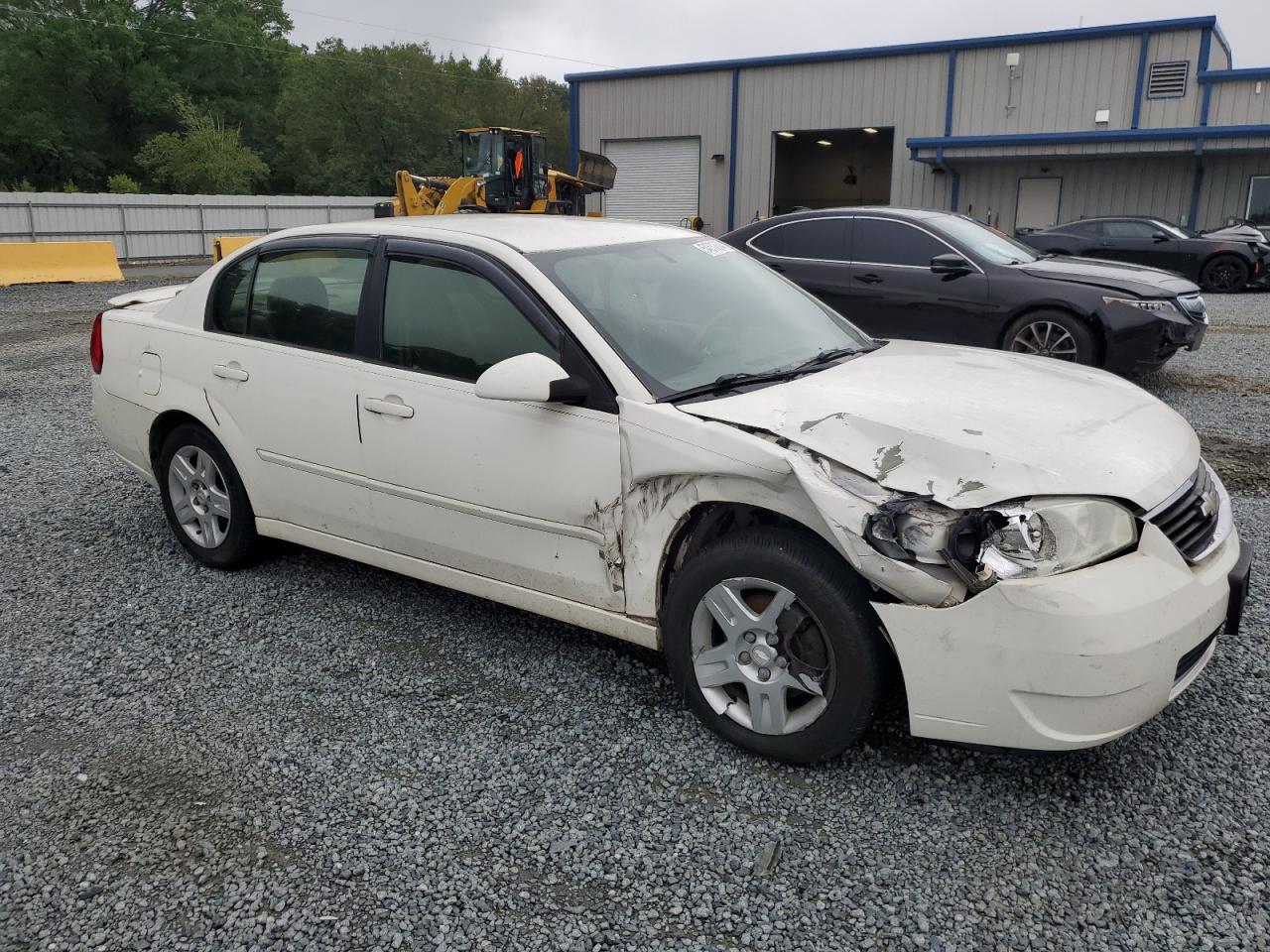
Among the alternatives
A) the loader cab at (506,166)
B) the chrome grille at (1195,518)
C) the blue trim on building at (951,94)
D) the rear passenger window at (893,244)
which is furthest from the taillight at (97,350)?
the blue trim on building at (951,94)

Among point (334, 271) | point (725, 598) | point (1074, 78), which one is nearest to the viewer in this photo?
point (725, 598)

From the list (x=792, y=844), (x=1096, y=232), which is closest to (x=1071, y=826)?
(x=792, y=844)

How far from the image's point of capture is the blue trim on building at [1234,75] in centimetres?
2302

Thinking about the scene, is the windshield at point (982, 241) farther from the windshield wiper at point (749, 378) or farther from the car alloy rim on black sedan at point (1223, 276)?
the car alloy rim on black sedan at point (1223, 276)

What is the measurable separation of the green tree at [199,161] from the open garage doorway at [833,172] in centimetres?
2596

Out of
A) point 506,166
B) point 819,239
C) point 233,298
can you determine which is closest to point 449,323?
point 233,298

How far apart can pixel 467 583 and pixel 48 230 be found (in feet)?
89.0

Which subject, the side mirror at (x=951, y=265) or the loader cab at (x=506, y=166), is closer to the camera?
the side mirror at (x=951, y=265)

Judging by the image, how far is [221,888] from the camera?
255 cm

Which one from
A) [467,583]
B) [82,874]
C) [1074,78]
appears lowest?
[82,874]

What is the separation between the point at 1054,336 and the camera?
26.7 feet

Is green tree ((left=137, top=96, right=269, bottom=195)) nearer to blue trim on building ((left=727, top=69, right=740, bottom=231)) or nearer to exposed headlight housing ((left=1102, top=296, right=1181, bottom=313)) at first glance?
blue trim on building ((left=727, top=69, right=740, bottom=231))

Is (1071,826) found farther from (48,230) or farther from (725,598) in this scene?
(48,230)

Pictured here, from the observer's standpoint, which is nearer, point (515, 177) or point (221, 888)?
point (221, 888)
